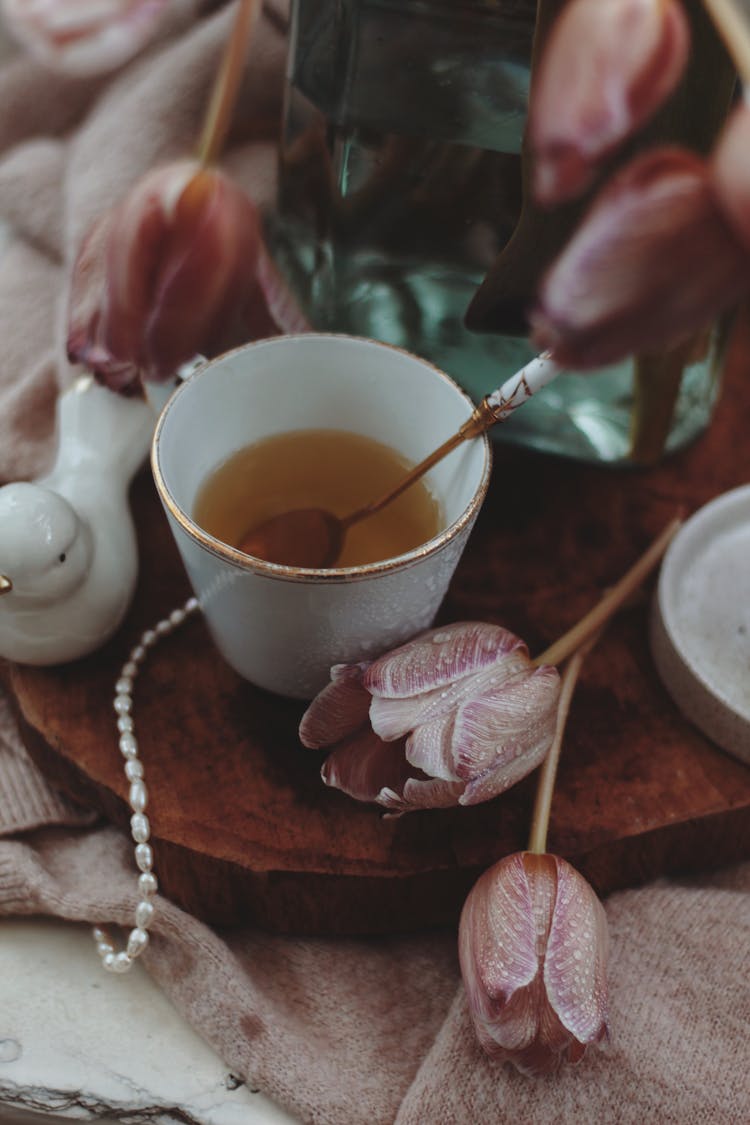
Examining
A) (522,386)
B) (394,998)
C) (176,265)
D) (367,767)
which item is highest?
(176,265)

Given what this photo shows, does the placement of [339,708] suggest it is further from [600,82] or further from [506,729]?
[600,82]

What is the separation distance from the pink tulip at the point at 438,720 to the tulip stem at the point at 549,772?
3cm

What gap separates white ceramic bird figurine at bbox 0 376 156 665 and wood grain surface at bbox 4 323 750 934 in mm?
26

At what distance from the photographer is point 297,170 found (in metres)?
0.51

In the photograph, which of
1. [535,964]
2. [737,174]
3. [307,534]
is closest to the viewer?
[737,174]

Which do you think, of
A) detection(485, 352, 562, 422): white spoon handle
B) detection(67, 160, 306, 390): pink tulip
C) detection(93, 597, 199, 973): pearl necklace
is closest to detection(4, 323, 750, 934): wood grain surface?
detection(93, 597, 199, 973): pearl necklace

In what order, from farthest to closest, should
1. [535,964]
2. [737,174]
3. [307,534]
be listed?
[307,534] < [535,964] < [737,174]

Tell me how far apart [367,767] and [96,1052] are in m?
0.16

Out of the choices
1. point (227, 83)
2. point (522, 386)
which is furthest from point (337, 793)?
point (227, 83)

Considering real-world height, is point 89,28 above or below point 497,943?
above

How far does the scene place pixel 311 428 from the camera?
448mm

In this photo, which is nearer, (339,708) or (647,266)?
(647,266)

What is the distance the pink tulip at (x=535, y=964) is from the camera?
327 mm

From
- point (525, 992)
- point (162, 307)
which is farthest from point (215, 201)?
point (525, 992)
